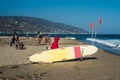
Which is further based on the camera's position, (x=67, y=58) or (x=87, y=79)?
(x=67, y=58)

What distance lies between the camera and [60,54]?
42.8 ft

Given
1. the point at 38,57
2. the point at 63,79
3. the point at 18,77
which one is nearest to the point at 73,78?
the point at 63,79

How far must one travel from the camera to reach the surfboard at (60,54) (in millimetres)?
12741

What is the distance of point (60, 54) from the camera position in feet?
42.8

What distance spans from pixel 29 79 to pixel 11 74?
1368mm

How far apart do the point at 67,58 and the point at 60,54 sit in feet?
1.42

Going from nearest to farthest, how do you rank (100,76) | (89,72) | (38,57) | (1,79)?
(1,79), (100,76), (89,72), (38,57)

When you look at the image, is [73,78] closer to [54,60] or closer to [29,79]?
[29,79]

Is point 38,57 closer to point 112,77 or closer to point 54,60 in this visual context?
point 54,60

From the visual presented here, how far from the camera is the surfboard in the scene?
41.8 ft

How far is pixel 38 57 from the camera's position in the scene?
1271cm

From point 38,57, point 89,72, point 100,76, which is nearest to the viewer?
point 100,76

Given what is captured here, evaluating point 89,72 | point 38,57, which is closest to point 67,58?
point 38,57

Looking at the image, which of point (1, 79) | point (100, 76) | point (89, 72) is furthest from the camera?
point (89, 72)
